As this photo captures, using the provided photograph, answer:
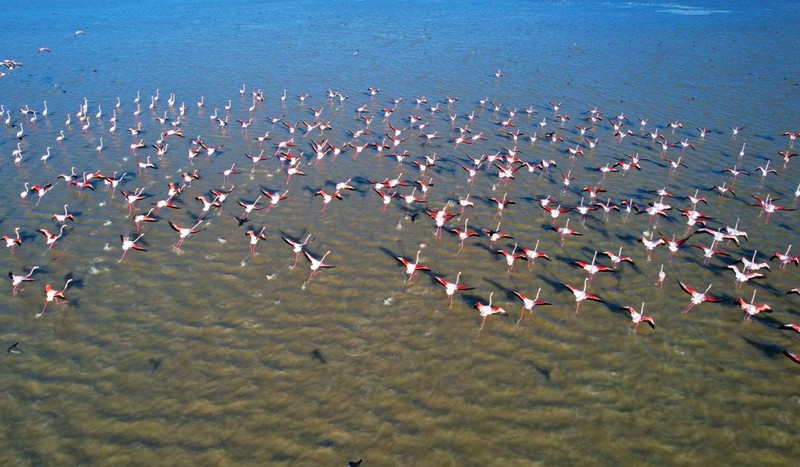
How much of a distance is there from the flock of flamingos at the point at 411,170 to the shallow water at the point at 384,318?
→ 0.98 feet

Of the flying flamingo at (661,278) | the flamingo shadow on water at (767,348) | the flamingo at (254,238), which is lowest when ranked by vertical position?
the flamingo shadow on water at (767,348)

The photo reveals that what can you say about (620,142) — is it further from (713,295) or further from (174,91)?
A: (174,91)

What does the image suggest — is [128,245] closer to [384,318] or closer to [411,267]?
[384,318]

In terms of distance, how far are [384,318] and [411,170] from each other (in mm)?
13737

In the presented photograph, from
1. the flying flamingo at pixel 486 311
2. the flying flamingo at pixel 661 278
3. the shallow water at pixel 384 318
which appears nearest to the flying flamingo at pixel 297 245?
the shallow water at pixel 384 318

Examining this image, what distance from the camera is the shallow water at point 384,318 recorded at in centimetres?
1345

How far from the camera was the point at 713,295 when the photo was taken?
18891 millimetres

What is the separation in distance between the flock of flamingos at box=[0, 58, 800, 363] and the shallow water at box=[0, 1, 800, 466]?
0.30 m

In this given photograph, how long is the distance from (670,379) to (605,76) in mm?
43190

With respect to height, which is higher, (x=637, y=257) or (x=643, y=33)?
(x=643, y=33)

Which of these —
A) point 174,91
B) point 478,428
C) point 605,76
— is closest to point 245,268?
point 478,428

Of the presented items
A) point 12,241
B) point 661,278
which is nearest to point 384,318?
point 661,278

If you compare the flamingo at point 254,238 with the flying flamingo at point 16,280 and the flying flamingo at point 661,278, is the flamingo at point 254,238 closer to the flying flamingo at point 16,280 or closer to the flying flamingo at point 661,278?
the flying flamingo at point 16,280

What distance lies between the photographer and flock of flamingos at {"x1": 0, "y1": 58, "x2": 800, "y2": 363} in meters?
20.5
